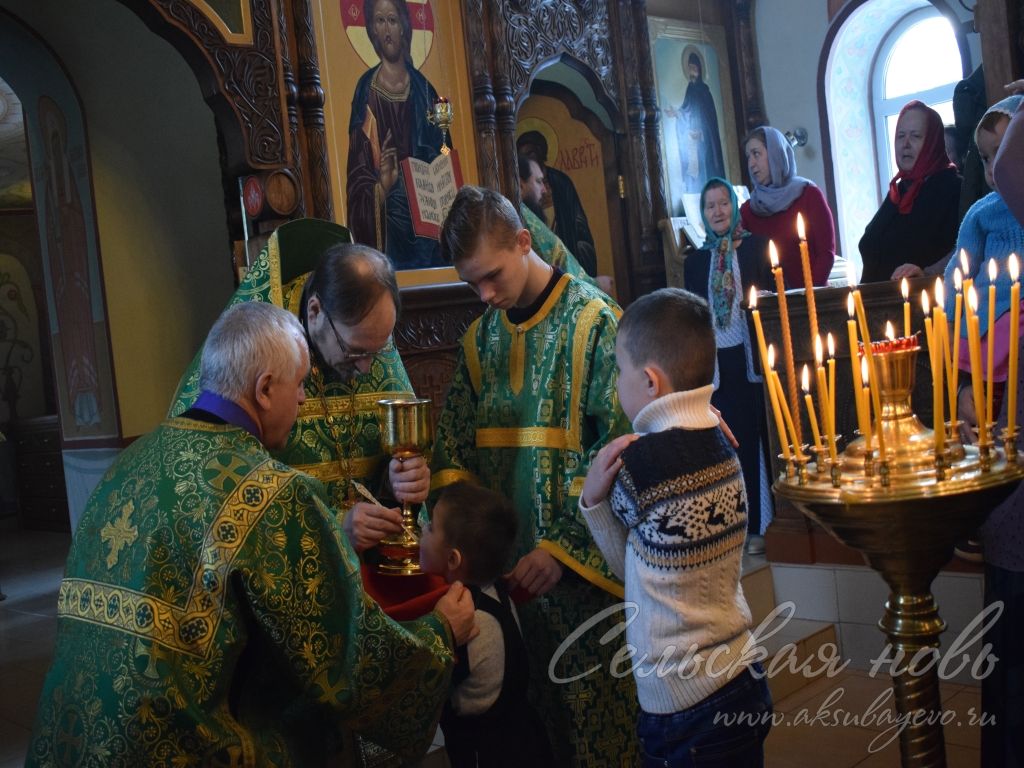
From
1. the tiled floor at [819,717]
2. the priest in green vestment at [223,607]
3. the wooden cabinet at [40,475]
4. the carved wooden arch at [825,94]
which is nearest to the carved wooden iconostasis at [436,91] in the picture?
the carved wooden arch at [825,94]

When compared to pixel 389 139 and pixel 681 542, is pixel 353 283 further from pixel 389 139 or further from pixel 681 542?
pixel 389 139

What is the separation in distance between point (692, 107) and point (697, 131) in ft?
0.66

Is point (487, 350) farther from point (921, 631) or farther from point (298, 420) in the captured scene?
point (921, 631)

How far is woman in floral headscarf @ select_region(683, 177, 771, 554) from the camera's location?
544 cm

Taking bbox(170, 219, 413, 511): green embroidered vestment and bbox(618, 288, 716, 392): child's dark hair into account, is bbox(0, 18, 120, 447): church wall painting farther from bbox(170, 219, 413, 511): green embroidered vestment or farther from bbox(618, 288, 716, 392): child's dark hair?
bbox(618, 288, 716, 392): child's dark hair

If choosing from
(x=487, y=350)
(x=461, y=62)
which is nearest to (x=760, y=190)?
(x=461, y=62)

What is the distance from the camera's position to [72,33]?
636 cm

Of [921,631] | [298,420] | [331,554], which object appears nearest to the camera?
[921,631]

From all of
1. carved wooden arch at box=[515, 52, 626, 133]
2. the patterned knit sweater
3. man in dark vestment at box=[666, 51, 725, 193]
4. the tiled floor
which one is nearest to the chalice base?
the patterned knit sweater

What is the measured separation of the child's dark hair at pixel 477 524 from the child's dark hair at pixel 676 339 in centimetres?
53

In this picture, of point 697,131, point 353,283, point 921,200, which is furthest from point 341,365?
point 697,131

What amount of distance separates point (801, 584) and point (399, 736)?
2.77 m

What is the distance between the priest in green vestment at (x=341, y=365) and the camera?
2.44m

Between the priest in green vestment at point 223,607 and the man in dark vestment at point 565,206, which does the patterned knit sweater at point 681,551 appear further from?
the man in dark vestment at point 565,206
